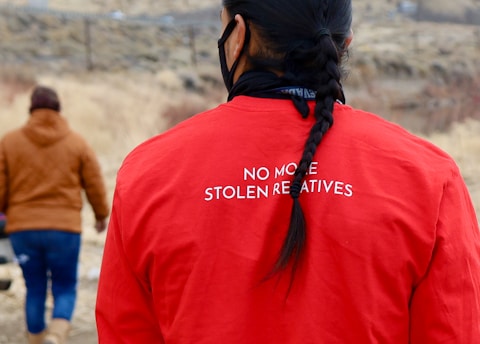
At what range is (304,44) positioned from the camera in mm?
1780

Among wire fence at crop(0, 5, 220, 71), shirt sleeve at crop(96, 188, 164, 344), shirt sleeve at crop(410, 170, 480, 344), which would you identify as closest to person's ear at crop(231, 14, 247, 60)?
shirt sleeve at crop(96, 188, 164, 344)

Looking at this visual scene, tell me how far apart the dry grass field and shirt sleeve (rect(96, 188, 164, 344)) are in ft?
14.9

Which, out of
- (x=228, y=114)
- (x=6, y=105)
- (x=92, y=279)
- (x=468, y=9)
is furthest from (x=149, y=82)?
(x=468, y=9)

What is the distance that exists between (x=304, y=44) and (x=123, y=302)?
2.12ft

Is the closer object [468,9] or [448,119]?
[448,119]

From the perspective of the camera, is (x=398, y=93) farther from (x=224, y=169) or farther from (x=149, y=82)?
(x=224, y=169)

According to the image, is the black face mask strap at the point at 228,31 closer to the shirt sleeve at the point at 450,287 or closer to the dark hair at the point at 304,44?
the dark hair at the point at 304,44

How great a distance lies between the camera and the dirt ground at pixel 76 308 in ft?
20.8

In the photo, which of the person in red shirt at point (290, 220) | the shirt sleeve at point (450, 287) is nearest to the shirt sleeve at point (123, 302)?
the person in red shirt at point (290, 220)

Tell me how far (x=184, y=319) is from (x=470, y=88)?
3012 centimetres

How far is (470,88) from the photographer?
3058cm

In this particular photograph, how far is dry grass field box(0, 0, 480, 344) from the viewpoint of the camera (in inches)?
287

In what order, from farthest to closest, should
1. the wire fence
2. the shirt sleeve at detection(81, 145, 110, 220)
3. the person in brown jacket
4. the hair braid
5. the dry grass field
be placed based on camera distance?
1. the wire fence
2. the dry grass field
3. the shirt sleeve at detection(81, 145, 110, 220)
4. the person in brown jacket
5. the hair braid

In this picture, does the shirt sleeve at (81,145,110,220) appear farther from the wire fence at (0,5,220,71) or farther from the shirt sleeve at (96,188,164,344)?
the wire fence at (0,5,220,71)
